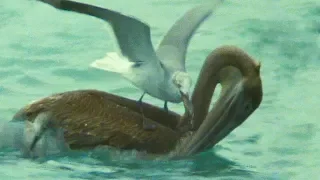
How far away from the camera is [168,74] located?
32.9 feet

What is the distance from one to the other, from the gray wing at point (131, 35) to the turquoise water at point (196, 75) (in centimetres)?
84

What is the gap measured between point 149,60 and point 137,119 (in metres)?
0.56

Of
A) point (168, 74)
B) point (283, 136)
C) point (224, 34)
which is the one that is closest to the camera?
point (168, 74)

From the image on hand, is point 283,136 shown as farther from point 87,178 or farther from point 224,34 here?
point 224,34

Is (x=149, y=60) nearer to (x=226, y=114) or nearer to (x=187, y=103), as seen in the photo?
(x=187, y=103)

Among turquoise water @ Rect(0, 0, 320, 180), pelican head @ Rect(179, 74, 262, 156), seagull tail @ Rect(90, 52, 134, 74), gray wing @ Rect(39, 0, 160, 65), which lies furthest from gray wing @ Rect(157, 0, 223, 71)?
turquoise water @ Rect(0, 0, 320, 180)

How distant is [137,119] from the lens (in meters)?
9.88

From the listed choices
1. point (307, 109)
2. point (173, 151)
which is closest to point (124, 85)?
point (307, 109)

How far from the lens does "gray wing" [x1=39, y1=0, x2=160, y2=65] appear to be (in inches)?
388

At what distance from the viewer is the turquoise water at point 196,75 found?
9.69 meters

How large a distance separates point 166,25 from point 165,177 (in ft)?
16.4

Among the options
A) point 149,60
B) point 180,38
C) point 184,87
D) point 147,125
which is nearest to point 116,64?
point 149,60

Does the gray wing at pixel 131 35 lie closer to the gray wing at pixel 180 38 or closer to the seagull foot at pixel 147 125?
the gray wing at pixel 180 38

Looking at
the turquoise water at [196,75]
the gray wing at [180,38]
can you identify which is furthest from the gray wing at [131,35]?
the turquoise water at [196,75]
